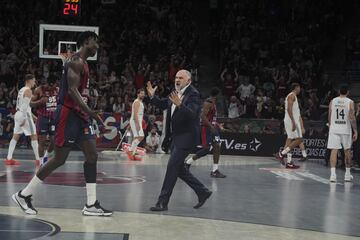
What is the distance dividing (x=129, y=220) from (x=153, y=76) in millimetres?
15791

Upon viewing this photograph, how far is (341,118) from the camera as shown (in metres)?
12.7

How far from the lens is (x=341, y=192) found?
36.4 ft

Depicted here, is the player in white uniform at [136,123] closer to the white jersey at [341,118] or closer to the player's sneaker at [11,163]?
the player's sneaker at [11,163]

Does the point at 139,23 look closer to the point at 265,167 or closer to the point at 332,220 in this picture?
the point at 265,167

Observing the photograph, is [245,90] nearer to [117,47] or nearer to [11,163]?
[117,47]

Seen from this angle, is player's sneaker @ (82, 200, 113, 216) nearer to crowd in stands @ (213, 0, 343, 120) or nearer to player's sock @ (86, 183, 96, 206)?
player's sock @ (86, 183, 96, 206)

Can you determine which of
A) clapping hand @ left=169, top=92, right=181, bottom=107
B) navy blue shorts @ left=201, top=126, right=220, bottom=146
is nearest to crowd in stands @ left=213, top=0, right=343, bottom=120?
navy blue shorts @ left=201, top=126, right=220, bottom=146

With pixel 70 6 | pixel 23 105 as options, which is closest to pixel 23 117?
pixel 23 105

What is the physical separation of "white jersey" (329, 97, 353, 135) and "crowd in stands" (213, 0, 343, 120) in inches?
302

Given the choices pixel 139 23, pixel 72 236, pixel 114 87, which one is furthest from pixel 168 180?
pixel 139 23

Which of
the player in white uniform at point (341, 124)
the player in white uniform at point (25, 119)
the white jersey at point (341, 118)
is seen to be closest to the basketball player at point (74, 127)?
the player in white uniform at point (25, 119)

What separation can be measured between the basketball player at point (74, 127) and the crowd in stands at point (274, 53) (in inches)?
547

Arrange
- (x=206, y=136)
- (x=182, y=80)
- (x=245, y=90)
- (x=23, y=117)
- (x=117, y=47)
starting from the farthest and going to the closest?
1. (x=117, y=47)
2. (x=245, y=90)
3. (x=23, y=117)
4. (x=206, y=136)
5. (x=182, y=80)

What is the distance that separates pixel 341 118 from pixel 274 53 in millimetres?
13155
